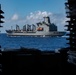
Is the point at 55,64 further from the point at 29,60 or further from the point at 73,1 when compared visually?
the point at 73,1

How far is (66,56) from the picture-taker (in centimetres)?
2184

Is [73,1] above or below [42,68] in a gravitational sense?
above

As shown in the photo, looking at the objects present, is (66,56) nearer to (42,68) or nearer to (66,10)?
(42,68)

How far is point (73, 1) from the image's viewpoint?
922 inches

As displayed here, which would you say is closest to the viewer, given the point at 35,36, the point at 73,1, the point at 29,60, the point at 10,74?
the point at 10,74

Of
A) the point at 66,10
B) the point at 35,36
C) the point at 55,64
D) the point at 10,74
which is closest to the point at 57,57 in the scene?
the point at 55,64

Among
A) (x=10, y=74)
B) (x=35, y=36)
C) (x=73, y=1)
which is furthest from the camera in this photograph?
(x=35, y=36)

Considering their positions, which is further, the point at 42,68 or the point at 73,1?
the point at 73,1

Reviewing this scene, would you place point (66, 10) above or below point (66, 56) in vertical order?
above

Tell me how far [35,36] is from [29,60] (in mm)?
176119

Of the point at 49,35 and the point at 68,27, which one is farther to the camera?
the point at 49,35

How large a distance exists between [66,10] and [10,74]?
7250 millimetres

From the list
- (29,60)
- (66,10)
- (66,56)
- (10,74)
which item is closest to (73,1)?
(66,10)

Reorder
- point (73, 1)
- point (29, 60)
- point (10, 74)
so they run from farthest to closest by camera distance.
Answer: point (73, 1)
point (29, 60)
point (10, 74)
